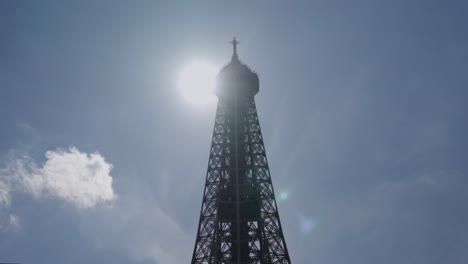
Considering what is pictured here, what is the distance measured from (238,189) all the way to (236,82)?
20930 mm

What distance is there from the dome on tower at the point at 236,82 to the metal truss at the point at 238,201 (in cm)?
441

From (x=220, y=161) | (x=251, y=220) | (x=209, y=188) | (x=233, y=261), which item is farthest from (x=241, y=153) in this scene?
(x=233, y=261)

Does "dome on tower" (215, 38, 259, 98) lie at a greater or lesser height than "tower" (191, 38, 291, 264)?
greater

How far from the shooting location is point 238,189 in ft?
163

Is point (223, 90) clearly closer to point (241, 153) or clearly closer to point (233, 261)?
point (241, 153)

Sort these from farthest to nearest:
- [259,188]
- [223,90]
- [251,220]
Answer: [223,90] < [259,188] < [251,220]

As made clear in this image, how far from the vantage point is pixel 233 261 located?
1745 inches

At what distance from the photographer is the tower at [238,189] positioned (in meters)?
45.6

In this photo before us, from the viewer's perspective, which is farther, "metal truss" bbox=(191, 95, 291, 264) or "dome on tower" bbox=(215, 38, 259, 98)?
"dome on tower" bbox=(215, 38, 259, 98)

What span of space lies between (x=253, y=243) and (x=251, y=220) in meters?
2.83

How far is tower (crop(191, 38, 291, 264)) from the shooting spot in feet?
149

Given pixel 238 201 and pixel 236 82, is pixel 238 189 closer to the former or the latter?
pixel 238 201

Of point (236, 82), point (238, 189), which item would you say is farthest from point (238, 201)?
point (236, 82)

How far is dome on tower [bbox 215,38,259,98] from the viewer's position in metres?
63.2
